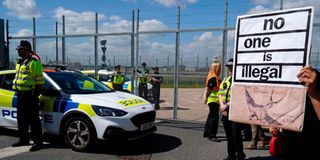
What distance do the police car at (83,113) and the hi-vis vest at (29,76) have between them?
32cm

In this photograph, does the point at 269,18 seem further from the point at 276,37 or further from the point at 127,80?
the point at 127,80

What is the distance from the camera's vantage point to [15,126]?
19.9 ft

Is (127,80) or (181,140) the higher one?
(127,80)

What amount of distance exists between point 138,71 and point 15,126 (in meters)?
3.79

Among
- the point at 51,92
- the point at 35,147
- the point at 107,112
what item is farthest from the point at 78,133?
the point at 51,92

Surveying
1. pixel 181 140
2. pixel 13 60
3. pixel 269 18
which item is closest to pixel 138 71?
pixel 181 140

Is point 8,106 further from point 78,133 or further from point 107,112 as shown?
point 107,112

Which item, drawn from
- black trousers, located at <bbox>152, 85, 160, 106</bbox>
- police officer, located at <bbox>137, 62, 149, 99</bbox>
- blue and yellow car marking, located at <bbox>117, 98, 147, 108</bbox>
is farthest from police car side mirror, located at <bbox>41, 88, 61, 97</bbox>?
black trousers, located at <bbox>152, 85, 160, 106</bbox>

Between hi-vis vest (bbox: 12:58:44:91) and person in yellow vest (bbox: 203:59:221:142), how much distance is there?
11.0 ft

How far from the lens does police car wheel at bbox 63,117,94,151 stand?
5.20m

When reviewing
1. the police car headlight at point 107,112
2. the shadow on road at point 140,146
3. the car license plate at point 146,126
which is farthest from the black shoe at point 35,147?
the car license plate at point 146,126

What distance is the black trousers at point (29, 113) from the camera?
545 cm

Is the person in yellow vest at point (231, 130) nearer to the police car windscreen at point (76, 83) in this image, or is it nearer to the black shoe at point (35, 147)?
the police car windscreen at point (76, 83)

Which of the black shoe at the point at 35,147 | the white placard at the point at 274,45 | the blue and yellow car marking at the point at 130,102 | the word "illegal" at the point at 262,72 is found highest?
the white placard at the point at 274,45
